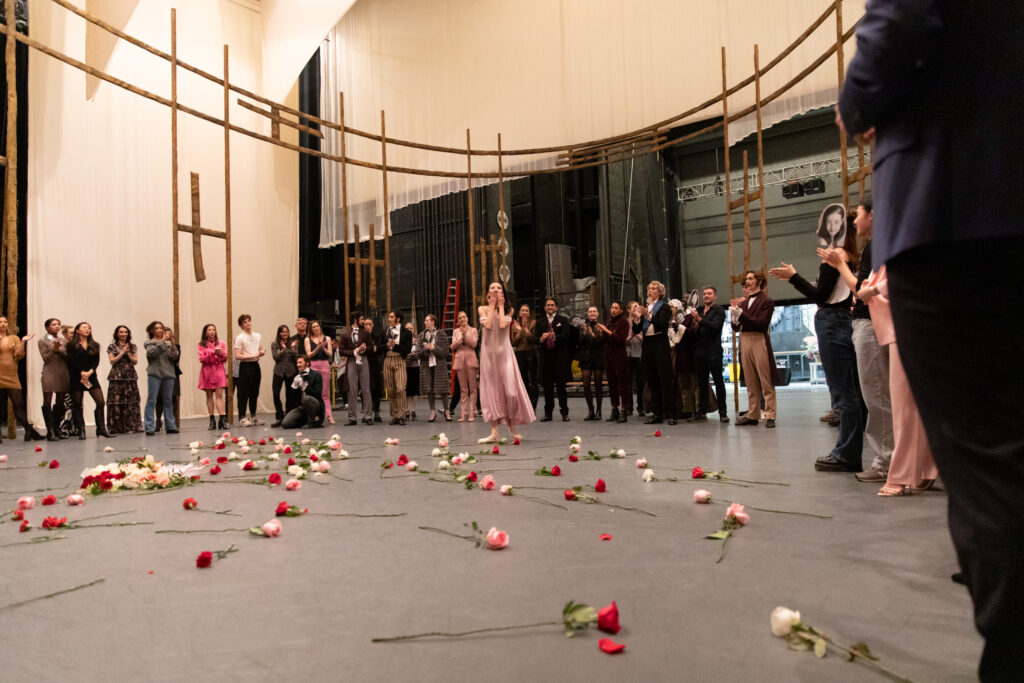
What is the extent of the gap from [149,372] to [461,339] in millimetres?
3933

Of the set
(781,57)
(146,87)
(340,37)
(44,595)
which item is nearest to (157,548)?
(44,595)

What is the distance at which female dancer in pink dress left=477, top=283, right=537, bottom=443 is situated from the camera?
6094mm

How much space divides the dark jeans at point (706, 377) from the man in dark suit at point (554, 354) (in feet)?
5.72

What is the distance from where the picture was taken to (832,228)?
3.54 metres

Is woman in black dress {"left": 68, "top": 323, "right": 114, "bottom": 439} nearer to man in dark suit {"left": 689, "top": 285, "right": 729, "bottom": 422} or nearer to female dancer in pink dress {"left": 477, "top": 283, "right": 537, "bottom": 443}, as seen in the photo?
female dancer in pink dress {"left": 477, "top": 283, "right": 537, "bottom": 443}

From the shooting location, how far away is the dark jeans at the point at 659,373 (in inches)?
307

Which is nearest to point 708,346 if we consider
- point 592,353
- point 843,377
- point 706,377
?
point 706,377

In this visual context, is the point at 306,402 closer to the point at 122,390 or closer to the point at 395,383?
the point at 395,383

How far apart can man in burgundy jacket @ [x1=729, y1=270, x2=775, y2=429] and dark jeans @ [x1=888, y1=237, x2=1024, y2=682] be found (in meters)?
6.16

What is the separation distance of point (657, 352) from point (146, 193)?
877 centimetres

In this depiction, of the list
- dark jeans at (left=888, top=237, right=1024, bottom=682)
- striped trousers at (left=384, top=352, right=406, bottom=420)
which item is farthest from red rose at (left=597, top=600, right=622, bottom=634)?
striped trousers at (left=384, top=352, right=406, bottom=420)

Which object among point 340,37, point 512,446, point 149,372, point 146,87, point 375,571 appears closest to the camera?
point 375,571

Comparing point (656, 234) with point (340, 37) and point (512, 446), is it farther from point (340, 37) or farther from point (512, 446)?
point (512, 446)

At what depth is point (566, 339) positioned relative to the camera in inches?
353
